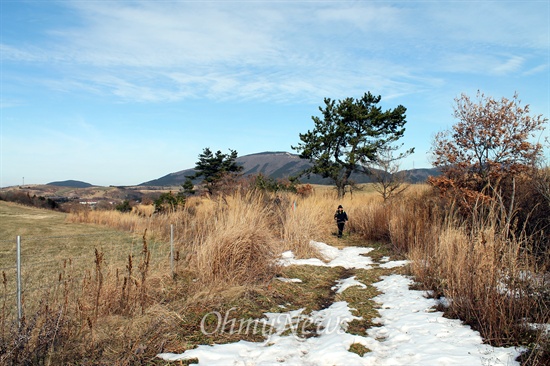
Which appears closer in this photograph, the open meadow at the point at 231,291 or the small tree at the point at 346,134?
the open meadow at the point at 231,291

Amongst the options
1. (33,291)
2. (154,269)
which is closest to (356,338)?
(154,269)

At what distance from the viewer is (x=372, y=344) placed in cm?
410

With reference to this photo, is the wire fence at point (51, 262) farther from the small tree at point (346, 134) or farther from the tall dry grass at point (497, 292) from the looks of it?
the small tree at point (346, 134)

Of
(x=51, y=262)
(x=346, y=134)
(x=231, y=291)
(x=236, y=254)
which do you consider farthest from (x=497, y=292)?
(x=346, y=134)

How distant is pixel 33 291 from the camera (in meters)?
6.15

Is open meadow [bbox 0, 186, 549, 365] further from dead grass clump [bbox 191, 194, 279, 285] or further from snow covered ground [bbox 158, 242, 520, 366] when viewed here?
snow covered ground [bbox 158, 242, 520, 366]

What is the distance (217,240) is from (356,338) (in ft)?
10.1

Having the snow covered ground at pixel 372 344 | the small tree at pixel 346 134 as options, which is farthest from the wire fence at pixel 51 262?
the small tree at pixel 346 134

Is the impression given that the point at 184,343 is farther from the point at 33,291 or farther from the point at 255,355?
the point at 33,291

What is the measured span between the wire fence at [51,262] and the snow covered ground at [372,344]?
176cm

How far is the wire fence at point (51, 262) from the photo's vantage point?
5180mm

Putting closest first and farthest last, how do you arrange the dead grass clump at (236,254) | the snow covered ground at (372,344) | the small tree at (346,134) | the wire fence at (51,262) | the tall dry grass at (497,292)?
the snow covered ground at (372,344), the tall dry grass at (497,292), the wire fence at (51,262), the dead grass clump at (236,254), the small tree at (346,134)

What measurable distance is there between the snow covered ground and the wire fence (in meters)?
1.76

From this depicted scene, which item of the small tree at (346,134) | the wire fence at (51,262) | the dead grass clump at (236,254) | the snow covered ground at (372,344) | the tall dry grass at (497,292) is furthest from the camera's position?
the small tree at (346,134)
